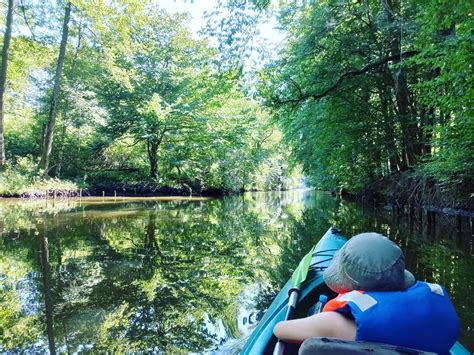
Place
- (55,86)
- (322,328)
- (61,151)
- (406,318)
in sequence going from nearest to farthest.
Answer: (406,318) → (322,328) → (55,86) → (61,151)

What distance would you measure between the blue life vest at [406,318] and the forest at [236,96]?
483cm

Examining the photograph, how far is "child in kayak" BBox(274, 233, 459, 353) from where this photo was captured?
1.24 meters

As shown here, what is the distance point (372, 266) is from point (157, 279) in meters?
3.40

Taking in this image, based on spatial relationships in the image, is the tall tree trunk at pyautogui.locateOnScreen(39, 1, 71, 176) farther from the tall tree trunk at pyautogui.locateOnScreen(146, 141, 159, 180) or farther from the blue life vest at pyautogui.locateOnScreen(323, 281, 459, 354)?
the blue life vest at pyautogui.locateOnScreen(323, 281, 459, 354)

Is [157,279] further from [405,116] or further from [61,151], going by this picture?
[61,151]

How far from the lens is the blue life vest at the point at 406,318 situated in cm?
123

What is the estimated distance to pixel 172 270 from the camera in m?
4.71

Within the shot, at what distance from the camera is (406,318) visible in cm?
124

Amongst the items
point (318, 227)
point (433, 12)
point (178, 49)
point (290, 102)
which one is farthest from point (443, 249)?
point (178, 49)

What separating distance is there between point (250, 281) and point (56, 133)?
22.0m

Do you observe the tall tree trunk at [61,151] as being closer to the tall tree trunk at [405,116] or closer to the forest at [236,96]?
the forest at [236,96]

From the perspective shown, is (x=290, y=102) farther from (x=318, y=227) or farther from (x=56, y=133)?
(x=56, y=133)

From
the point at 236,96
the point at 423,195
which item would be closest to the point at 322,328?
the point at 236,96

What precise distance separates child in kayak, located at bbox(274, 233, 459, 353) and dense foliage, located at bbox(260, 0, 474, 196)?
4.69 m
